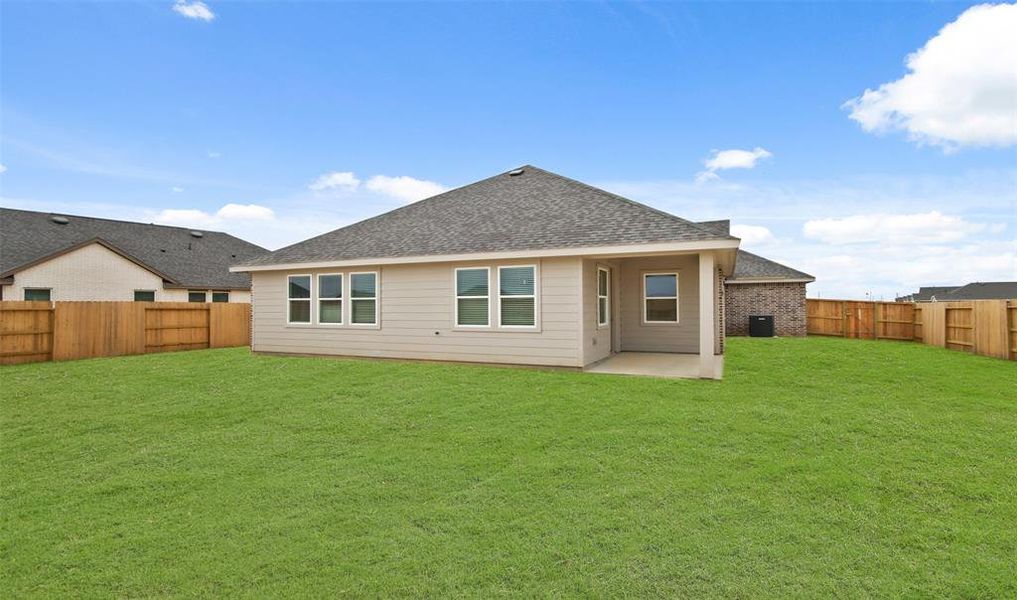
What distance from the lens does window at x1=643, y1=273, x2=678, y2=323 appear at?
14109 millimetres

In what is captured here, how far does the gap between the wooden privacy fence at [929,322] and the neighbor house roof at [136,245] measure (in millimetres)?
29637

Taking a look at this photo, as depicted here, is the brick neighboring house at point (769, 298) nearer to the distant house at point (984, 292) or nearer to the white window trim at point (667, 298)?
the white window trim at point (667, 298)

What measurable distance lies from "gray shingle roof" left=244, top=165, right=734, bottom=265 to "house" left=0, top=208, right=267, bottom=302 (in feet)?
39.4

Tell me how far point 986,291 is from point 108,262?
217 ft

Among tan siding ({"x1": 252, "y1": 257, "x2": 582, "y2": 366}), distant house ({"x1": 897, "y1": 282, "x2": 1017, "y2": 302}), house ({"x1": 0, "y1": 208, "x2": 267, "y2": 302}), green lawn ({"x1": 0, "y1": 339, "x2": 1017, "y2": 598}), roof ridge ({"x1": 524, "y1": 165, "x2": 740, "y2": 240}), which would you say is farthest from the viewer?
distant house ({"x1": 897, "y1": 282, "x2": 1017, "y2": 302})

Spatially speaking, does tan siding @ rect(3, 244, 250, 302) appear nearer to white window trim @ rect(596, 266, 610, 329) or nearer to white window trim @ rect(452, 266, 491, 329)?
white window trim @ rect(452, 266, 491, 329)

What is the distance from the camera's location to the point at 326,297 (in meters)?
13.6

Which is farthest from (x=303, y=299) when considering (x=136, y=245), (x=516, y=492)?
(x=136, y=245)

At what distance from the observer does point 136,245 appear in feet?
81.5

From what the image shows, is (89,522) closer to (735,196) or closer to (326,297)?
(326,297)

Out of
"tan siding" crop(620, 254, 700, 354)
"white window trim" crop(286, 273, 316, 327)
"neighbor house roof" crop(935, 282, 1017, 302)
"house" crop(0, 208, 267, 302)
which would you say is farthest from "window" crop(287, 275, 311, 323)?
"neighbor house roof" crop(935, 282, 1017, 302)

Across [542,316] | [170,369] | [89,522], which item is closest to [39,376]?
[170,369]

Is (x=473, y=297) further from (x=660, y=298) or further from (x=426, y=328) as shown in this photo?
(x=660, y=298)

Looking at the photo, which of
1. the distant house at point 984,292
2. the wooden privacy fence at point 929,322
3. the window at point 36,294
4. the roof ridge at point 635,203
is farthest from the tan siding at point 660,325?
the distant house at point 984,292
